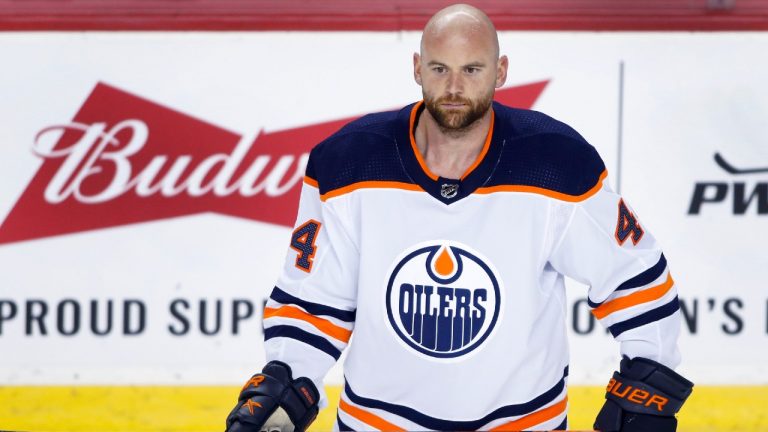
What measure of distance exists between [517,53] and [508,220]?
1.81m

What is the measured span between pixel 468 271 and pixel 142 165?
1.95 m

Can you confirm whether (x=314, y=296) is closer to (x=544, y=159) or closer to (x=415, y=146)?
(x=415, y=146)

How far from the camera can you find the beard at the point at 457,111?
6.59ft

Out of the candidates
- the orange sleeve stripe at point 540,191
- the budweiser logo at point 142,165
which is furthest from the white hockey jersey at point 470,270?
the budweiser logo at point 142,165

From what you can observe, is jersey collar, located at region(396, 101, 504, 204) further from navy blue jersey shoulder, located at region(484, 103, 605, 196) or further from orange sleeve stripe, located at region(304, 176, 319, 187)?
orange sleeve stripe, located at region(304, 176, 319, 187)

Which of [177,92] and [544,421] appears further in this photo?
[177,92]

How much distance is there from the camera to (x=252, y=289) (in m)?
3.84

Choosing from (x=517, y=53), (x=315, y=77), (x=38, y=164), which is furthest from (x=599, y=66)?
(x=38, y=164)

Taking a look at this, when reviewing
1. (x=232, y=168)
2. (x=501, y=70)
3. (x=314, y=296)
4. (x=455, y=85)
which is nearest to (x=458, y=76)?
(x=455, y=85)

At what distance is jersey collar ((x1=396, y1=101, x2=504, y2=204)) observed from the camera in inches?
81.9

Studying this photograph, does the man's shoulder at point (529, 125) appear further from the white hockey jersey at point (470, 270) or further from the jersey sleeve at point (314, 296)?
the jersey sleeve at point (314, 296)

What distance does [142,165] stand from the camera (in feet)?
12.5

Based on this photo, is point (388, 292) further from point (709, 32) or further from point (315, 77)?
point (709, 32)

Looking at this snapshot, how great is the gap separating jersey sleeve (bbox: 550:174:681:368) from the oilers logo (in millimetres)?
133
